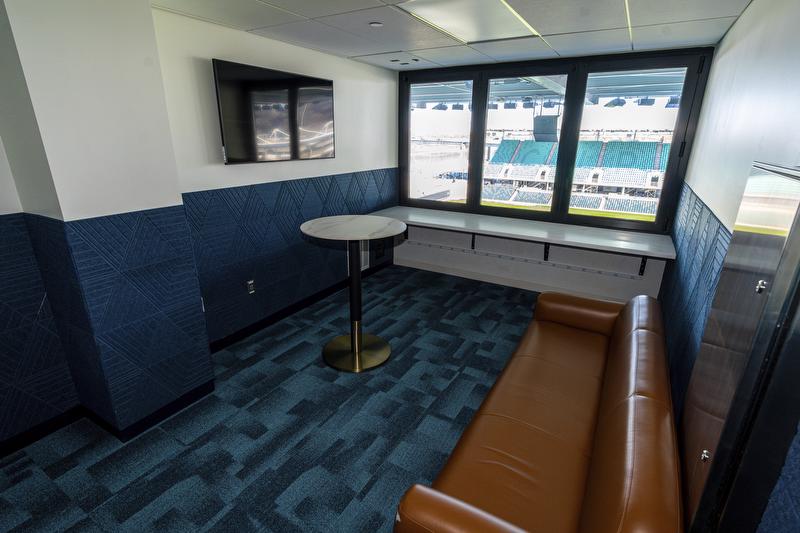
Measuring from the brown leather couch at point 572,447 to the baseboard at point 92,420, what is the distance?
183cm

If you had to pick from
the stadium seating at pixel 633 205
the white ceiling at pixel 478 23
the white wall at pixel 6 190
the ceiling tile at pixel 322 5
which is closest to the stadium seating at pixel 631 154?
the stadium seating at pixel 633 205

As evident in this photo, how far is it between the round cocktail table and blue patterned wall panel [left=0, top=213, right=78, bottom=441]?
4.97ft

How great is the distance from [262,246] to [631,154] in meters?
3.56

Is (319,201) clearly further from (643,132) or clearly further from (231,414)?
(643,132)

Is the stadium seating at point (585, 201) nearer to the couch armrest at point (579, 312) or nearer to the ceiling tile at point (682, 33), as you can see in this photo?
the ceiling tile at point (682, 33)

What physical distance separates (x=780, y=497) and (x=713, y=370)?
0.41 metres

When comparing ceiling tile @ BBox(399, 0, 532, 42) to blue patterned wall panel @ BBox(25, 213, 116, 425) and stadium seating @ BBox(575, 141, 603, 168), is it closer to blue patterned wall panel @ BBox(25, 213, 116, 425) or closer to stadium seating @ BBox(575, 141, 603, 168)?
stadium seating @ BBox(575, 141, 603, 168)

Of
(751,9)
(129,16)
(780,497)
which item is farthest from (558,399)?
(129,16)

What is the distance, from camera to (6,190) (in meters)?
1.96

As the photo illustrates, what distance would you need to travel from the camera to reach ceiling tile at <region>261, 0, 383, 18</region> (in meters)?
2.21

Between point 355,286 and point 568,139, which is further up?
point 568,139

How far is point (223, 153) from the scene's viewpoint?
289 centimetres

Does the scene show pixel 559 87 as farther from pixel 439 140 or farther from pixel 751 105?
pixel 751 105

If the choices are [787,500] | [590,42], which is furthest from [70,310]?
[590,42]
